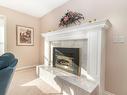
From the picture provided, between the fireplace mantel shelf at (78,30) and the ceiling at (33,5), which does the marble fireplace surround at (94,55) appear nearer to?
the fireplace mantel shelf at (78,30)

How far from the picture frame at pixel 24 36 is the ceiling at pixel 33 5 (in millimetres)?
681

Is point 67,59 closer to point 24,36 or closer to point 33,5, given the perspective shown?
point 33,5

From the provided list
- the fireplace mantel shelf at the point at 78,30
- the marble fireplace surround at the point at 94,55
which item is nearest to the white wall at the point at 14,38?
the fireplace mantel shelf at the point at 78,30

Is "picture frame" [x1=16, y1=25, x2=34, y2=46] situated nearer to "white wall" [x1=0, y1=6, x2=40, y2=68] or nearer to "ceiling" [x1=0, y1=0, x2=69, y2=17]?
"white wall" [x1=0, y1=6, x2=40, y2=68]

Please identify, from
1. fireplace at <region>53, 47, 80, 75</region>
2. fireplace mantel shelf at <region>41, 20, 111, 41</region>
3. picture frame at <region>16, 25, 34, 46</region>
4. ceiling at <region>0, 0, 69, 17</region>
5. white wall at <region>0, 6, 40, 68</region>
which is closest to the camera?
fireplace mantel shelf at <region>41, 20, 111, 41</region>

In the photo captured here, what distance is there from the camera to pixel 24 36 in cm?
434

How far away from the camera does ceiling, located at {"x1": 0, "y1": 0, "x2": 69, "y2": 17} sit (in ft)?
11.1

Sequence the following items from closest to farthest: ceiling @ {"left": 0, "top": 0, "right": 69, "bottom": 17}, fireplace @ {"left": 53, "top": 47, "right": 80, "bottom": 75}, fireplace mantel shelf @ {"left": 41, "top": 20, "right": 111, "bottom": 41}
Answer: fireplace mantel shelf @ {"left": 41, "top": 20, "right": 111, "bottom": 41} → fireplace @ {"left": 53, "top": 47, "right": 80, "bottom": 75} → ceiling @ {"left": 0, "top": 0, "right": 69, "bottom": 17}

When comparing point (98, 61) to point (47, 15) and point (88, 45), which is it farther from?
point (47, 15)

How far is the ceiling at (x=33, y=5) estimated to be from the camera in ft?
11.1

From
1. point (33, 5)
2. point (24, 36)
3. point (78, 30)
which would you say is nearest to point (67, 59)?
point (78, 30)

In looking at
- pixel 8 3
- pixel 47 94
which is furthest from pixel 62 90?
pixel 8 3

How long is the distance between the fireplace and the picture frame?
5.31 ft

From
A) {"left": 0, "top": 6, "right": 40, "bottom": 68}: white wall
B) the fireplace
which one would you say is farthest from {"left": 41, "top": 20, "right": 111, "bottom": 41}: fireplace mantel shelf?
{"left": 0, "top": 6, "right": 40, "bottom": 68}: white wall
